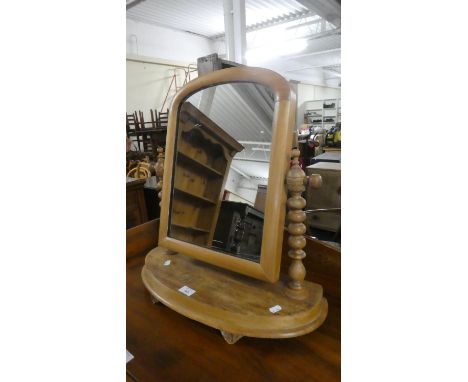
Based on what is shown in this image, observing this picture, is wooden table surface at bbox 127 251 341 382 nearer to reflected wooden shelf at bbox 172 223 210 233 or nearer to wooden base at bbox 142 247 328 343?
wooden base at bbox 142 247 328 343

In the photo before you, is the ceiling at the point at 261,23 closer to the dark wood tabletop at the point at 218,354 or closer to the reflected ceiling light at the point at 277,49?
the reflected ceiling light at the point at 277,49

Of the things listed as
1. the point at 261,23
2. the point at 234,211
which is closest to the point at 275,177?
the point at 234,211

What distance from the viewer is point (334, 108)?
7.17 metres

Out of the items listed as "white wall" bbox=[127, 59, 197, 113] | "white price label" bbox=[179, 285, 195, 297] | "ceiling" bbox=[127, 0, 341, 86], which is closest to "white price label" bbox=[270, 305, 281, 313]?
"white price label" bbox=[179, 285, 195, 297]

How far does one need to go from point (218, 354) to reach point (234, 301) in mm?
90

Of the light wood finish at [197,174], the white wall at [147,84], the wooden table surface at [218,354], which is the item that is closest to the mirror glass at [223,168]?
the light wood finish at [197,174]

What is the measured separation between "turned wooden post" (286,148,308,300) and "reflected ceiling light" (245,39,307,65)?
14.0ft

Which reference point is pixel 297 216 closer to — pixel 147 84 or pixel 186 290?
pixel 186 290

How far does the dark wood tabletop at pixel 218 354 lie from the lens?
0.47 m

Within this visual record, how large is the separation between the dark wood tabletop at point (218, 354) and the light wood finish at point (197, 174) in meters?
0.20

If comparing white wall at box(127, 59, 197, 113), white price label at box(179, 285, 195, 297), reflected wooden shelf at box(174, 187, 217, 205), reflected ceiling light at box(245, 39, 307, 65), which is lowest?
white price label at box(179, 285, 195, 297)

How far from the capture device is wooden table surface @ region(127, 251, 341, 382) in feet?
1.54
